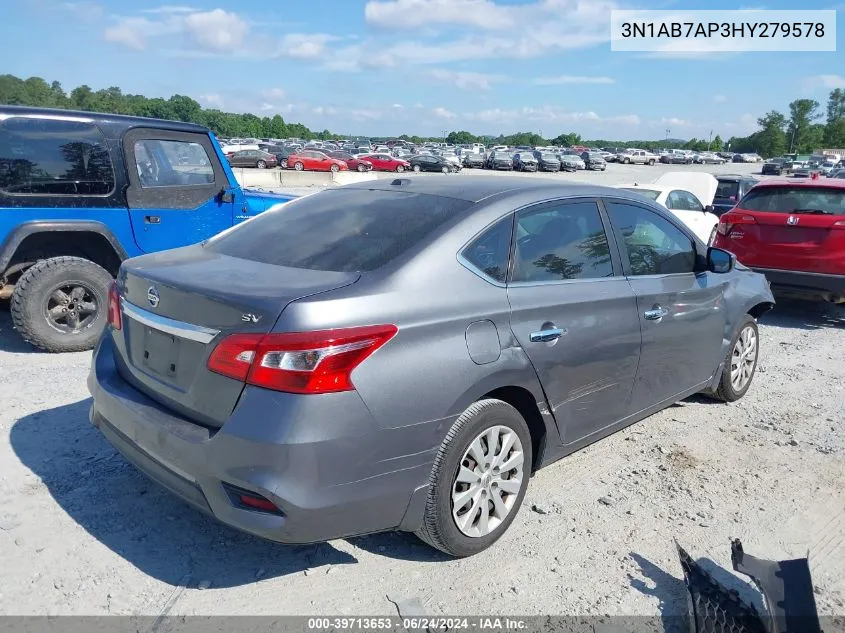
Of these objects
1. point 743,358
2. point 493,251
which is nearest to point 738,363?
point 743,358

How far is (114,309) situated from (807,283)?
23.9 ft

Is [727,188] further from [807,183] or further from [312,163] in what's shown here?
[312,163]

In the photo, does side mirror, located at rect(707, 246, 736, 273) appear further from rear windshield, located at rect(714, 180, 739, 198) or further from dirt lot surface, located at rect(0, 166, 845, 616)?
rear windshield, located at rect(714, 180, 739, 198)

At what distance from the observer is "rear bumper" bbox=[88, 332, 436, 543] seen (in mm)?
2469

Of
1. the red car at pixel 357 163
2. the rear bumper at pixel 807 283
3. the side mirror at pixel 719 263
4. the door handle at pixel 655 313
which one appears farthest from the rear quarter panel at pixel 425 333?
the red car at pixel 357 163

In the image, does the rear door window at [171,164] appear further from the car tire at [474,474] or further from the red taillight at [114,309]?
the car tire at [474,474]

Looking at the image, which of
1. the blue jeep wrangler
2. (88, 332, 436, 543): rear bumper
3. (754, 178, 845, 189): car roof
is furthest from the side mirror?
the blue jeep wrangler

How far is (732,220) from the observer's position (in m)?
8.39

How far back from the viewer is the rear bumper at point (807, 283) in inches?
293

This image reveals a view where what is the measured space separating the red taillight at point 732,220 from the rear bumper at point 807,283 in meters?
0.64

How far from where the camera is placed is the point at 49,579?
2.83 metres

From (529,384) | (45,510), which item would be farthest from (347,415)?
(45,510)

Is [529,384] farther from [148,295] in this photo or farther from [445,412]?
[148,295]

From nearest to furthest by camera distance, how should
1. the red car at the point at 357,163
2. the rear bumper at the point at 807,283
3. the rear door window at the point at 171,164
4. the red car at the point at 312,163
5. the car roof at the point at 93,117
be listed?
the car roof at the point at 93,117 < the rear door window at the point at 171,164 < the rear bumper at the point at 807,283 < the red car at the point at 312,163 < the red car at the point at 357,163
